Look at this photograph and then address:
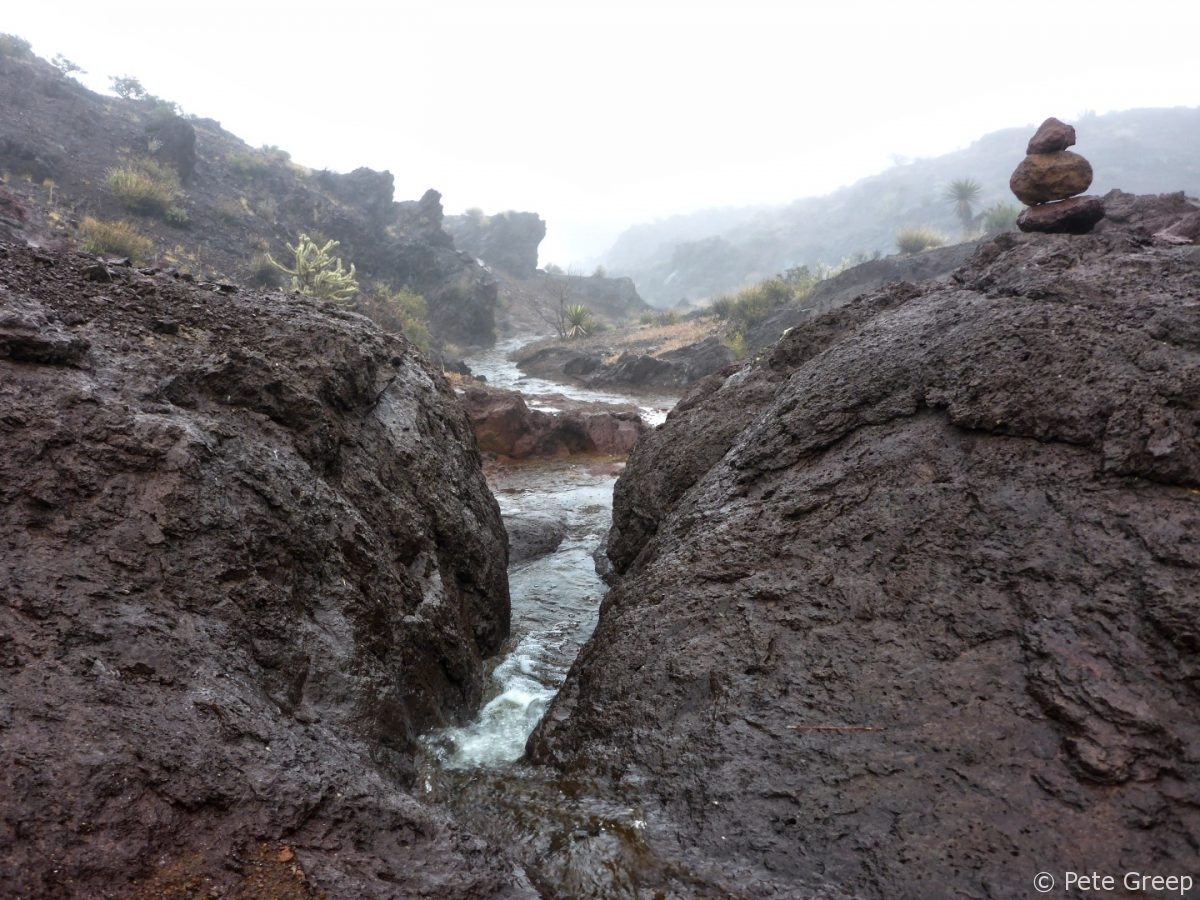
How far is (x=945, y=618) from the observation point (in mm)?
2379

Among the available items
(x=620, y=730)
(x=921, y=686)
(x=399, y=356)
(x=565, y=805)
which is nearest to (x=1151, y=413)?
(x=921, y=686)

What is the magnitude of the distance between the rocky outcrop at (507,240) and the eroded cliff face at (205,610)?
2144 inches

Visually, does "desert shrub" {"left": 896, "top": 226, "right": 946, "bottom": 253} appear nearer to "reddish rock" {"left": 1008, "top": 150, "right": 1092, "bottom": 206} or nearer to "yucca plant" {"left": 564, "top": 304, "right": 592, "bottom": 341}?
"yucca plant" {"left": 564, "top": 304, "right": 592, "bottom": 341}

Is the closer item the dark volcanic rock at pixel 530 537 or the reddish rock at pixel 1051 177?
the reddish rock at pixel 1051 177

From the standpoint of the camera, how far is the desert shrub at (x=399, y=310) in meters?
23.4

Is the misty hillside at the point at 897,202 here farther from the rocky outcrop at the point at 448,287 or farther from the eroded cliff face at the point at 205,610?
the eroded cliff face at the point at 205,610

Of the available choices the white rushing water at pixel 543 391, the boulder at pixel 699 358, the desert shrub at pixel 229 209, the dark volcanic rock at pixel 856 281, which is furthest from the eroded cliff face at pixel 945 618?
the desert shrub at pixel 229 209

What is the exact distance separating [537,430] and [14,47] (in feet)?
117

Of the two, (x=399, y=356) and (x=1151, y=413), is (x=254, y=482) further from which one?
(x=1151, y=413)

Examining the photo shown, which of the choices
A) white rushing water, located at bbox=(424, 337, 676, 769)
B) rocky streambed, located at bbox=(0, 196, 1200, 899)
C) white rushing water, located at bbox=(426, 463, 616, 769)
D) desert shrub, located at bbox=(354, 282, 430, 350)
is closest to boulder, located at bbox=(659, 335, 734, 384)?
desert shrub, located at bbox=(354, 282, 430, 350)

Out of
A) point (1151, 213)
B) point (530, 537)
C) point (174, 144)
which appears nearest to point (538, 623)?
point (530, 537)

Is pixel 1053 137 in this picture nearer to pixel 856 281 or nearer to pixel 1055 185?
pixel 1055 185

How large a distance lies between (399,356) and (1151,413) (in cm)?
413

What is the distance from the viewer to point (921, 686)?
7.34 feet
